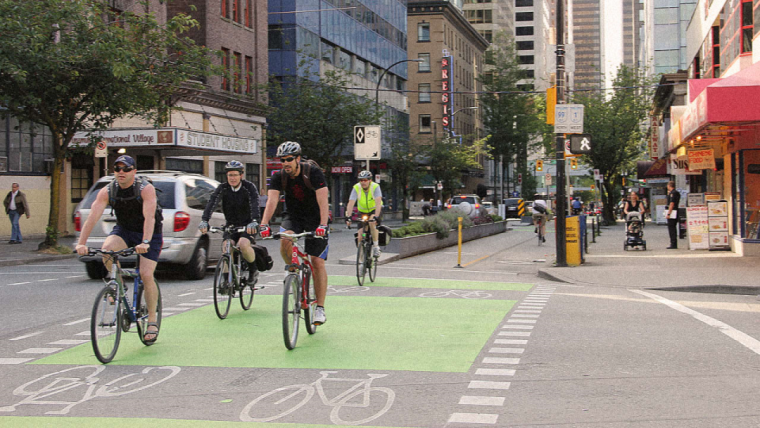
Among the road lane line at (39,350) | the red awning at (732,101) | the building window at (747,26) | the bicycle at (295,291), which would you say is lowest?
the road lane line at (39,350)

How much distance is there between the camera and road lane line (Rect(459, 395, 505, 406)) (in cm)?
593

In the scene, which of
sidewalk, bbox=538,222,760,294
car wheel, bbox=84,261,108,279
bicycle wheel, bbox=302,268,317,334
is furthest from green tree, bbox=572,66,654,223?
bicycle wheel, bbox=302,268,317,334

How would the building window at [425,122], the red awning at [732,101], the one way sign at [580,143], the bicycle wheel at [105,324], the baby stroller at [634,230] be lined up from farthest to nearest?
the building window at [425,122]
the baby stroller at [634,230]
the one way sign at [580,143]
the red awning at [732,101]
the bicycle wheel at [105,324]

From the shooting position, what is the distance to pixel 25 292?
13453 mm

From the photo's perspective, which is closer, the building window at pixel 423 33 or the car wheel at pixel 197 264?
the car wheel at pixel 197 264

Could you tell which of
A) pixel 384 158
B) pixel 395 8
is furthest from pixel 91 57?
pixel 395 8

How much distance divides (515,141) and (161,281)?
256 ft

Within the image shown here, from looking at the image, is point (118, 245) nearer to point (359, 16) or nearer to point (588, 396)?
point (588, 396)

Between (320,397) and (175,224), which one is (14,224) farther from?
(320,397)

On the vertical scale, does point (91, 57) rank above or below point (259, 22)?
below

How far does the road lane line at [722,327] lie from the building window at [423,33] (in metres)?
84.6

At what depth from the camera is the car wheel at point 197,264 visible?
49.5ft

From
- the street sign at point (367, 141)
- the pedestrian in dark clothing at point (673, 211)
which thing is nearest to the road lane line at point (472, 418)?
the street sign at point (367, 141)

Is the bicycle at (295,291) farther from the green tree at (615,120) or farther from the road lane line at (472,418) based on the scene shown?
the green tree at (615,120)
